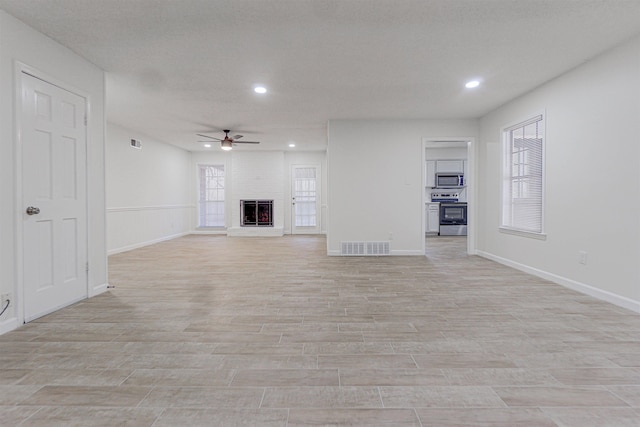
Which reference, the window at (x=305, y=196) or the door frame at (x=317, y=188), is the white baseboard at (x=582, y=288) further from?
the window at (x=305, y=196)

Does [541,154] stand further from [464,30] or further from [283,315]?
[283,315]

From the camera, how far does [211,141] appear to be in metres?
8.09

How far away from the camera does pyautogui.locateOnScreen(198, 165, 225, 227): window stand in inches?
393

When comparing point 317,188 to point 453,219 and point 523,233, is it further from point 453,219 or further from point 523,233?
point 523,233

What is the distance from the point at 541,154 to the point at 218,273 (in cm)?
460

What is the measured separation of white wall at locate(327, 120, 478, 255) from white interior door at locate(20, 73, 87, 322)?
3.71 metres

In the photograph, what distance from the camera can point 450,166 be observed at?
9227mm

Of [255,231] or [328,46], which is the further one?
[255,231]

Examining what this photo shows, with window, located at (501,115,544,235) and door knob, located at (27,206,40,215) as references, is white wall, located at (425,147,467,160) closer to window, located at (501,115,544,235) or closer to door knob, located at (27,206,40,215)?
window, located at (501,115,544,235)

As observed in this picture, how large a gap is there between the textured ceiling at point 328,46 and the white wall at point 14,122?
0.13m

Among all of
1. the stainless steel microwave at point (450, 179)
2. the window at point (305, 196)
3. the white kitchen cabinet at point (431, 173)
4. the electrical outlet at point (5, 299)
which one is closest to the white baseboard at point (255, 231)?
the window at point (305, 196)

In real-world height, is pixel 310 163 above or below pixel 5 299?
above

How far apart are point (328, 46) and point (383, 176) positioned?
3167mm

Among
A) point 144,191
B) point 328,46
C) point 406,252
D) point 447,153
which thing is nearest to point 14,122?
point 328,46
